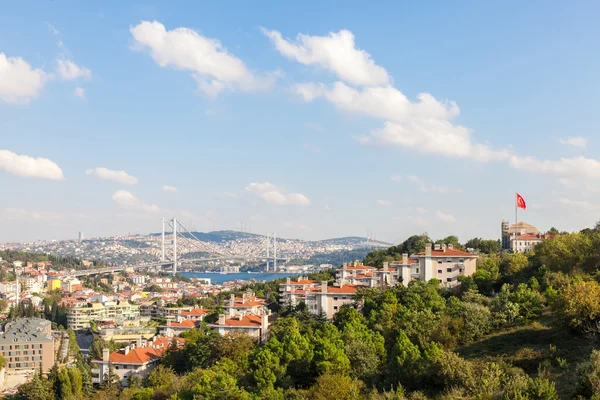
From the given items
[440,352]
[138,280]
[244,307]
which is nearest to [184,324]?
[244,307]

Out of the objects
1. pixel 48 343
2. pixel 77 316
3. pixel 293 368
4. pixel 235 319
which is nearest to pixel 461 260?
pixel 235 319

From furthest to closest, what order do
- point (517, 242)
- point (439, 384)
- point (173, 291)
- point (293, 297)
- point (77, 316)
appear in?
1. point (173, 291)
2. point (77, 316)
3. point (517, 242)
4. point (293, 297)
5. point (439, 384)

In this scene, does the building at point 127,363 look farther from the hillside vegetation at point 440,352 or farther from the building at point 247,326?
the hillside vegetation at point 440,352

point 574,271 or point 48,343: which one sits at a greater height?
point 574,271

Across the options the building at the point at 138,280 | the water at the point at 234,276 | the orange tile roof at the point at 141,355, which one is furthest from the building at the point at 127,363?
the water at the point at 234,276

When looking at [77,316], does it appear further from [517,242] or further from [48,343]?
[517,242]

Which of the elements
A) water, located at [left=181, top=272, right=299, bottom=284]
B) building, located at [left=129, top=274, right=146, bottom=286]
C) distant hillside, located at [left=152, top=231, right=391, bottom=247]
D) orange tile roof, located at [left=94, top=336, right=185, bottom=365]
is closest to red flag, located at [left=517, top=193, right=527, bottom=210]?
orange tile roof, located at [left=94, top=336, right=185, bottom=365]

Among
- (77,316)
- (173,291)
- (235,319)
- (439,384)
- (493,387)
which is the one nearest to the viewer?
(493,387)

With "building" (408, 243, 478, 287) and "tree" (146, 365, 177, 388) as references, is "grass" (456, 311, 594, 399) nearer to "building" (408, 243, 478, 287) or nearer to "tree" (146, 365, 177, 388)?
"tree" (146, 365, 177, 388)
